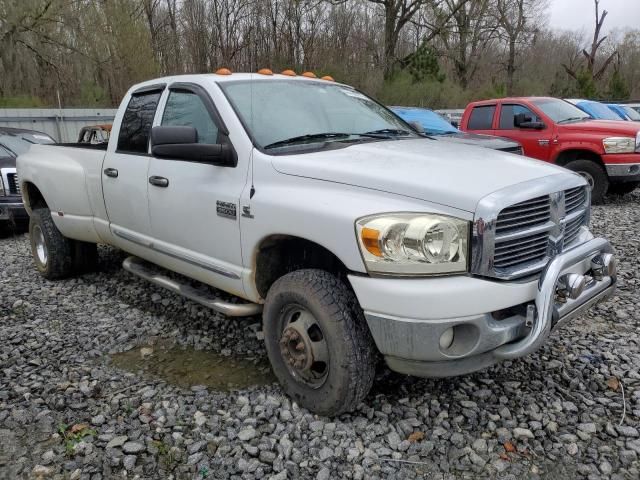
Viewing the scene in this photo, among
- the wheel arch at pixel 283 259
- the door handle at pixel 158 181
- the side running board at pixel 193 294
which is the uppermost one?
the door handle at pixel 158 181

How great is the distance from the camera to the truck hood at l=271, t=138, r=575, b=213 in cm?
251

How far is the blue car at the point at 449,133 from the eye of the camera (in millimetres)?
7766

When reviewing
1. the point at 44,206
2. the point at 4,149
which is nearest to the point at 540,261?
the point at 44,206

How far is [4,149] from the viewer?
8.56 metres

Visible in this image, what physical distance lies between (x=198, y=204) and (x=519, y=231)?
194 centimetres

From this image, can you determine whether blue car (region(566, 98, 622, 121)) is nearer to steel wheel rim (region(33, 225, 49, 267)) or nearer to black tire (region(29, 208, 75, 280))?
black tire (region(29, 208, 75, 280))

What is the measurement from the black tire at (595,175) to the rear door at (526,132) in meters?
0.54

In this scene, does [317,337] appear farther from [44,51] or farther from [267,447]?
[44,51]

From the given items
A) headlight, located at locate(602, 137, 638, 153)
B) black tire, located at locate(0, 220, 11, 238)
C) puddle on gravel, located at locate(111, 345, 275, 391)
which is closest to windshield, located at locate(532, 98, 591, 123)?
headlight, located at locate(602, 137, 638, 153)

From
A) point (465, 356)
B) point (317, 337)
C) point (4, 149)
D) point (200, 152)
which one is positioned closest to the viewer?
point (465, 356)

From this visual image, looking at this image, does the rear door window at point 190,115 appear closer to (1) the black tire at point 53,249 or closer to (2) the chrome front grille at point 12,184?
(1) the black tire at point 53,249

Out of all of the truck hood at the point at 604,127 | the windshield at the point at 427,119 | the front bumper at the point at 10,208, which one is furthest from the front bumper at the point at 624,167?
the front bumper at the point at 10,208

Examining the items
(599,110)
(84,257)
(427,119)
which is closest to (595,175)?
(427,119)

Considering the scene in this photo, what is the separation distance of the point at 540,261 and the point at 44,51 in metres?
21.9
